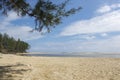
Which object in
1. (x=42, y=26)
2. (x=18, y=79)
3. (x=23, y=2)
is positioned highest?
(x=23, y=2)

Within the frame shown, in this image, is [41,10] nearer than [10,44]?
Yes

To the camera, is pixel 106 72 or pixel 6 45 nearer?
pixel 106 72

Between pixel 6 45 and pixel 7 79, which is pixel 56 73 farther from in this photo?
pixel 6 45

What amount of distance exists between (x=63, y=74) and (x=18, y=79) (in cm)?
335

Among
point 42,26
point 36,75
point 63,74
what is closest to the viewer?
point 36,75

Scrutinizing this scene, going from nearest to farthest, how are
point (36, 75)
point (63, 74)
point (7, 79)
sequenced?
point (7, 79) < point (36, 75) < point (63, 74)

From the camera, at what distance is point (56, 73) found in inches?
636

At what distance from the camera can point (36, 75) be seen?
15.1 meters

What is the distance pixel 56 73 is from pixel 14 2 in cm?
529

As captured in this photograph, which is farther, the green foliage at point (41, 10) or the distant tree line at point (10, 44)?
the distant tree line at point (10, 44)

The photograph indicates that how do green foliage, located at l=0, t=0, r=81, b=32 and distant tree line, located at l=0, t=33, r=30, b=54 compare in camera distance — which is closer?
green foliage, located at l=0, t=0, r=81, b=32

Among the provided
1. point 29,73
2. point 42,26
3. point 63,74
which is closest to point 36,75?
point 29,73

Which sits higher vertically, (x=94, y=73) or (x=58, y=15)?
(x=58, y=15)

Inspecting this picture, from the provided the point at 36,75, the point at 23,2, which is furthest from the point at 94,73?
the point at 23,2
